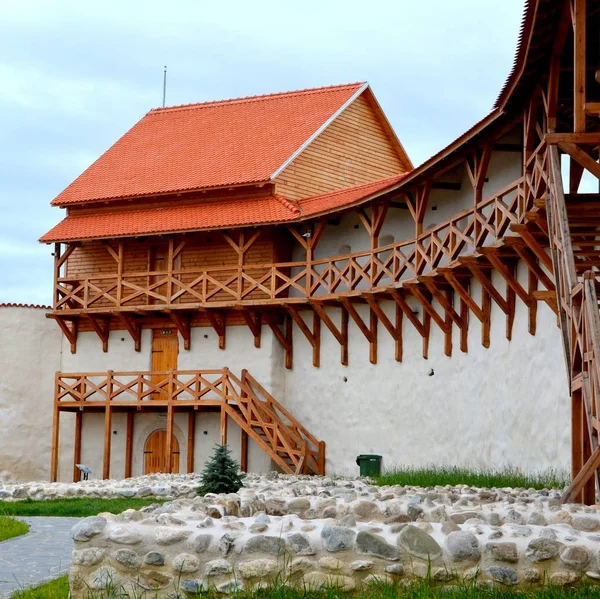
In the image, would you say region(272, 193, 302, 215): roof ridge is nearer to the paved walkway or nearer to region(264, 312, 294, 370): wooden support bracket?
region(264, 312, 294, 370): wooden support bracket

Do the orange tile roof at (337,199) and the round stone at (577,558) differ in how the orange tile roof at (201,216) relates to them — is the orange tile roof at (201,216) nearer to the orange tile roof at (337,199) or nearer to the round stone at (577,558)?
the orange tile roof at (337,199)

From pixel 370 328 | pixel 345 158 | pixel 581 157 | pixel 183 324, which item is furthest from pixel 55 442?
pixel 581 157

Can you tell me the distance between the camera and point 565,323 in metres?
12.7

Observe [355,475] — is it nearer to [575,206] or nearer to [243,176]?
[243,176]

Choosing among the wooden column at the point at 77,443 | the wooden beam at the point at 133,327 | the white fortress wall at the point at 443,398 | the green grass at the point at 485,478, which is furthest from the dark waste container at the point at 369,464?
the wooden column at the point at 77,443

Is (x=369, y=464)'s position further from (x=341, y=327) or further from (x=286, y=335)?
(x=286, y=335)

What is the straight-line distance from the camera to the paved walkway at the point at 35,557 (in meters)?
9.05

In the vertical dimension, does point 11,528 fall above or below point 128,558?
below

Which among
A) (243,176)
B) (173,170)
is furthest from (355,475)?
(173,170)

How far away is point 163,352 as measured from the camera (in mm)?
28297

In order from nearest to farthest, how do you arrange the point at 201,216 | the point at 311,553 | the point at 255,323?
1. the point at 311,553
2. the point at 255,323
3. the point at 201,216

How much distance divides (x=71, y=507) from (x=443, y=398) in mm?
8395

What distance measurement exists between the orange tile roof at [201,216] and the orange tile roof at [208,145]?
51 cm

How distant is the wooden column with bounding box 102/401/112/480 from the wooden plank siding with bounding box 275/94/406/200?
22.5 feet
